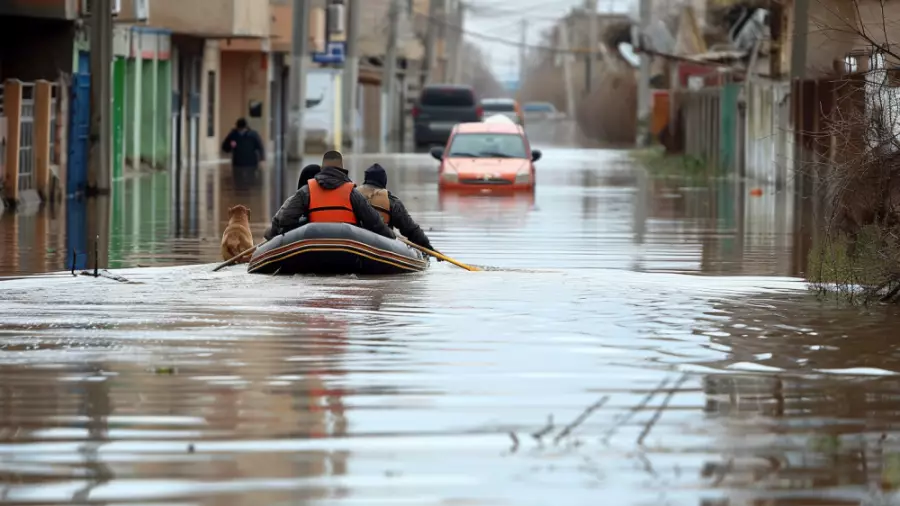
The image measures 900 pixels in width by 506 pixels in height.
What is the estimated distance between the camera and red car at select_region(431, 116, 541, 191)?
37719 millimetres

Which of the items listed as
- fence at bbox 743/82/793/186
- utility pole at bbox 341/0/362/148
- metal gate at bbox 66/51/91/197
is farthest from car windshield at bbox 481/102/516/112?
metal gate at bbox 66/51/91/197

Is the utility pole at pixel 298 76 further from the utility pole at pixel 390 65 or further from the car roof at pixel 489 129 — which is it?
the utility pole at pixel 390 65

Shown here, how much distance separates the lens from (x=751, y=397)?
10742 millimetres

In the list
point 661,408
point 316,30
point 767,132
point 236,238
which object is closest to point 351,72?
point 316,30

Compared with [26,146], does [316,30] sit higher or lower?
higher

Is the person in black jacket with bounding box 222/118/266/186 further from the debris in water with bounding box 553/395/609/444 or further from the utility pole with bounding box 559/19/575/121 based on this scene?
the utility pole with bounding box 559/19/575/121

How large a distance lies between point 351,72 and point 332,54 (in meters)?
0.79

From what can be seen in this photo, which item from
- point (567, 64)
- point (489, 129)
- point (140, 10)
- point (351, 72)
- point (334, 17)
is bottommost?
point (489, 129)

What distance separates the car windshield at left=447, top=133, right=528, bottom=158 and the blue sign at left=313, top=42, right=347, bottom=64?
826 inches

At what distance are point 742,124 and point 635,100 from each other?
133 ft

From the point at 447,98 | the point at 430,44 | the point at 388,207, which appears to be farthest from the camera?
the point at 430,44

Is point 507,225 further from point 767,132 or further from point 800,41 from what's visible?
point 767,132

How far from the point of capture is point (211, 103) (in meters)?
55.0

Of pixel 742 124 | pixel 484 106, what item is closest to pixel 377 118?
pixel 484 106
